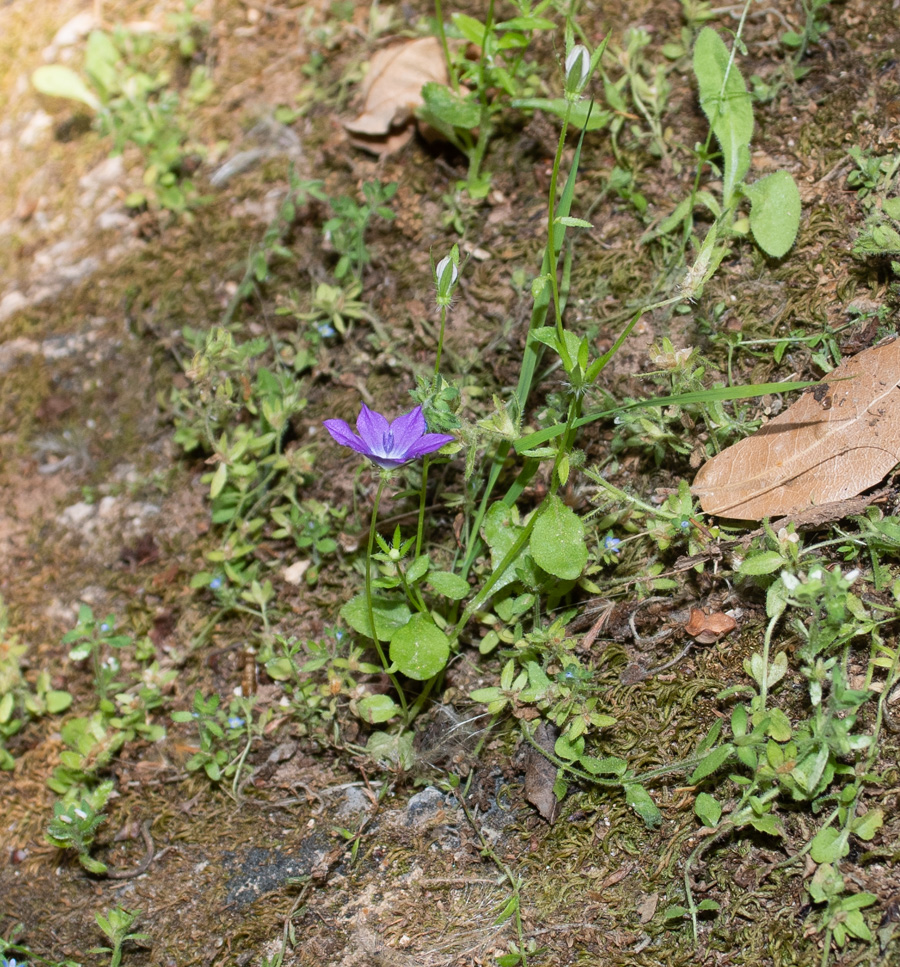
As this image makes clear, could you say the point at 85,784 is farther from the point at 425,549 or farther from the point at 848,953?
the point at 848,953

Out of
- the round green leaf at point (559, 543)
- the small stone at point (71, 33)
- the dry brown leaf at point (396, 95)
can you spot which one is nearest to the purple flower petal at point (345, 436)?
the round green leaf at point (559, 543)

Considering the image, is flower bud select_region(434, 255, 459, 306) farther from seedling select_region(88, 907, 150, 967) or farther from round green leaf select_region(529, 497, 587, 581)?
seedling select_region(88, 907, 150, 967)

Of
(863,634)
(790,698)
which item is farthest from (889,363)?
(790,698)

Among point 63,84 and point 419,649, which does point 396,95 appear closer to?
point 63,84

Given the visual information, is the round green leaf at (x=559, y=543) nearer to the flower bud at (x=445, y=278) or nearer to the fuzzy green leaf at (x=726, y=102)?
the flower bud at (x=445, y=278)

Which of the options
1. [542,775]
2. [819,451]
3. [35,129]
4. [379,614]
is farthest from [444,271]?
[35,129]
